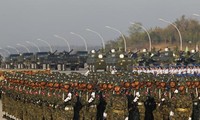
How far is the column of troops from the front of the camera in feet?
54.8

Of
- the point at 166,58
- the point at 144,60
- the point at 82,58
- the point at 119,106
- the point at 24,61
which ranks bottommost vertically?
the point at 119,106

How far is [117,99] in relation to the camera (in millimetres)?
16547

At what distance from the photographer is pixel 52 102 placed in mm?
18406

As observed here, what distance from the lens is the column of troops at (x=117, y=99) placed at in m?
16.7

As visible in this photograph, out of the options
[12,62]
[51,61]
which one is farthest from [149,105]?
[12,62]

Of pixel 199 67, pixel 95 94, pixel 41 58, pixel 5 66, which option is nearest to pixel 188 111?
pixel 95 94

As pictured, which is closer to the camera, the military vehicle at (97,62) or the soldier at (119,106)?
the soldier at (119,106)

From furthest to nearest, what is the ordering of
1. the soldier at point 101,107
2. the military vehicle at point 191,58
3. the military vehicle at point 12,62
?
1. the military vehicle at point 12,62
2. the military vehicle at point 191,58
3. the soldier at point 101,107

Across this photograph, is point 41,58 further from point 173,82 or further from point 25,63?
point 173,82

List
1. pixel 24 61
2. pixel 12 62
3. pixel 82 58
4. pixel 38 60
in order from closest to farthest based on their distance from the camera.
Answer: pixel 82 58 → pixel 38 60 → pixel 24 61 → pixel 12 62

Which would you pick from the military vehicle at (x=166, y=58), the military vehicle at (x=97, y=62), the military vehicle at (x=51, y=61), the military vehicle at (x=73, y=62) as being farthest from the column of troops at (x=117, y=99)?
the military vehicle at (x=51, y=61)

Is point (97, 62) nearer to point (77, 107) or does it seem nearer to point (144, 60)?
point (144, 60)

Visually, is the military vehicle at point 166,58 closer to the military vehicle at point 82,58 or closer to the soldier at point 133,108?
the military vehicle at point 82,58

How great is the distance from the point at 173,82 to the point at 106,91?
1.89m
